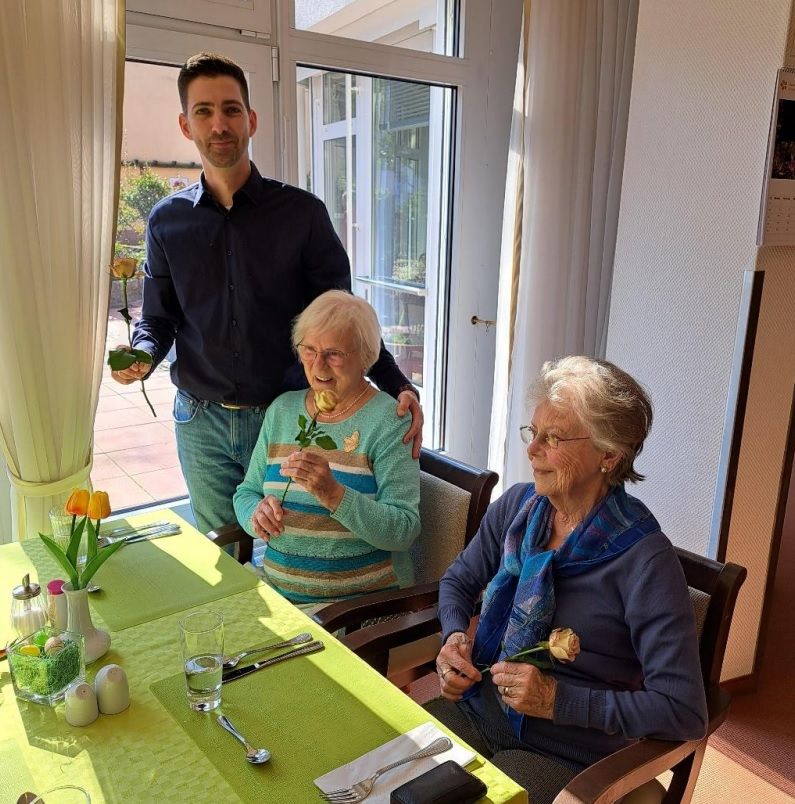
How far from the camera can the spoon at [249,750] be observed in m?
1.04

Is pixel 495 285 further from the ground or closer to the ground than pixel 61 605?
further from the ground

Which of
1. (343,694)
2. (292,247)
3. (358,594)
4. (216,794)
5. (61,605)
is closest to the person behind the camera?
(216,794)

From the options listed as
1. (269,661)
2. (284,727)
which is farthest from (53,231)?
(284,727)

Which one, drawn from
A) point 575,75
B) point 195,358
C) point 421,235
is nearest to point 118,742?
point 195,358

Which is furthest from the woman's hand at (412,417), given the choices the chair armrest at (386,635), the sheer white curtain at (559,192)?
the sheer white curtain at (559,192)

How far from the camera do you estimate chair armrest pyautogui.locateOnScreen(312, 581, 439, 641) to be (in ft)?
5.24

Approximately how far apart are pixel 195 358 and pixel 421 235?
4.44 ft

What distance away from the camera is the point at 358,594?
1.82 metres

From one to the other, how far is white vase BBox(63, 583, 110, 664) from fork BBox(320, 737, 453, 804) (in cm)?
51

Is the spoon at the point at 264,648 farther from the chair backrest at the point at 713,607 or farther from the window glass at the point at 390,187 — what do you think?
the window glass at the point at 390,187

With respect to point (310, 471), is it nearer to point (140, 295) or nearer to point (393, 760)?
point (393, 760)

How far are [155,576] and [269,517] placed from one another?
28cm

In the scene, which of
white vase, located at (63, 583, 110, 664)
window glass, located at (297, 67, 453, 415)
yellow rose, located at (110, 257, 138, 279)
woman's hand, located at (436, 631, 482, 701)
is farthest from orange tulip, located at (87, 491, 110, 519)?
window glass, located at (297, 67, 453, 415)

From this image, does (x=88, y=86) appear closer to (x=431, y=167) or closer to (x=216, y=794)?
(x=431, y=167)
